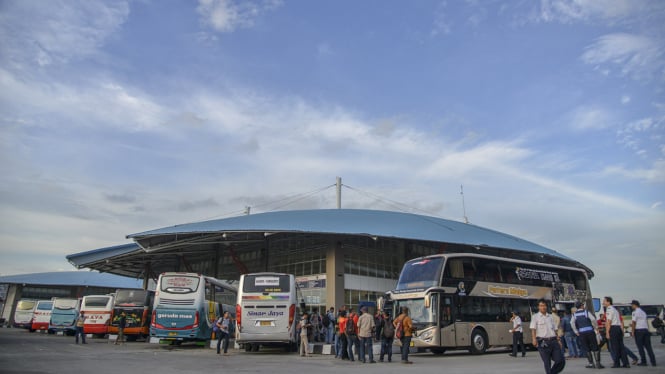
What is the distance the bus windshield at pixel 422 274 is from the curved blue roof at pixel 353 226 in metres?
10.7

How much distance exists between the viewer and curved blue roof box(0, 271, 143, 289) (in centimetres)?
6931

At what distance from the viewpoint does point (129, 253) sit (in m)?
41.8

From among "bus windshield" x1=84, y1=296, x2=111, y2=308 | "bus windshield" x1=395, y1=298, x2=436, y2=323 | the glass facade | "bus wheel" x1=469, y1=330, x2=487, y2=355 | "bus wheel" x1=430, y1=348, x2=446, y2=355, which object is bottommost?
"bus wheel" x1=430, y1=348, x2=446, y2=355

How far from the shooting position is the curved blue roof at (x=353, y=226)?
3092 cm

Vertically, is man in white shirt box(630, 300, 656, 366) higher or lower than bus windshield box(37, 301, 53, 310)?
lower

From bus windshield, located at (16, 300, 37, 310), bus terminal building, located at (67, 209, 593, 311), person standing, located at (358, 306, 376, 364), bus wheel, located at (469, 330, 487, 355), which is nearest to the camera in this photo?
person standing, located at (358, 306, 376, 364)

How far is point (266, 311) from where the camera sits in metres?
18.3

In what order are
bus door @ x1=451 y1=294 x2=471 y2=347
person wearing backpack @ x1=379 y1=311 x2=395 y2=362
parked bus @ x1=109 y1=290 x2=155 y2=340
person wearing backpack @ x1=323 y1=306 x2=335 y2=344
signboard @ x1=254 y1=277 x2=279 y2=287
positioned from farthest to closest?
parked bus @ x1=109 y1=290 x2=155 y2=340, person wearing backpack @ x1=323 y1=306 x2=335 y2=344, signboard @ x1=254 y1=277 x2=279 y2=287, bus door @ x1=451 y1=294 x2=471 y2=347, person wearing backpack @ x1=379 y1=311 x2=395 y2=362

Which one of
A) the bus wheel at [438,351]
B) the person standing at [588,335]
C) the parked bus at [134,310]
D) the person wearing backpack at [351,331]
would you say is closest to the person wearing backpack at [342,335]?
the person wearing backpack at [351,331]

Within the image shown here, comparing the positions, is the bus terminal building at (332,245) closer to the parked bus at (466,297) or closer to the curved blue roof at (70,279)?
the parked bus at (466,297)

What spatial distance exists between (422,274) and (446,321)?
1936 mm

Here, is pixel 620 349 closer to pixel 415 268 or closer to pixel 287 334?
pixel 415 268

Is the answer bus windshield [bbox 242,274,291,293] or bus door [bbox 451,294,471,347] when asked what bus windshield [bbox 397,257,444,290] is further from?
bus windshield [bbox 242,274,291,293]

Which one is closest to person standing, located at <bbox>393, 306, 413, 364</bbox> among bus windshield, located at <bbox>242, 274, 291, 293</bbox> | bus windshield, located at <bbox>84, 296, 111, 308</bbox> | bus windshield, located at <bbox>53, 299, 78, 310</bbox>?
bus windshield, located at <bbox>242, 274, 291, 293</bbox>
